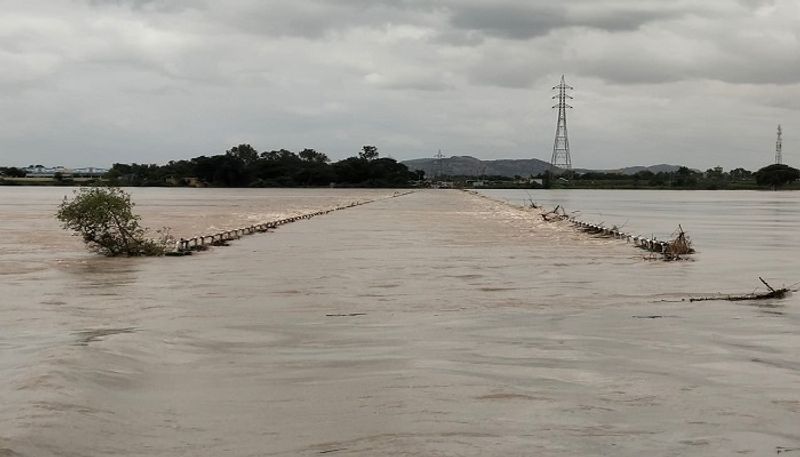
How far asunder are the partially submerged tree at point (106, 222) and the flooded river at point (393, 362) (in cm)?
407

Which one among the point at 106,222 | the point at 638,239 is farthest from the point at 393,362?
the point at 638,239

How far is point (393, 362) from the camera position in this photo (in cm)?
1059

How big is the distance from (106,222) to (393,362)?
→ 18.4 m

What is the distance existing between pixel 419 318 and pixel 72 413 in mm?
7160

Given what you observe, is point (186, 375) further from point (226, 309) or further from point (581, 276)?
point (581, 276)

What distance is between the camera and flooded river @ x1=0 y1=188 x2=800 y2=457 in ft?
24.5

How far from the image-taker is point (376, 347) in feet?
38.1

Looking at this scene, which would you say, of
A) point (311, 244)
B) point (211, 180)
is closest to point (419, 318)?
point (311, 244)

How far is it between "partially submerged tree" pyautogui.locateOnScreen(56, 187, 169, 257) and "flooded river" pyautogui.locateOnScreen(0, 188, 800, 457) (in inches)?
160

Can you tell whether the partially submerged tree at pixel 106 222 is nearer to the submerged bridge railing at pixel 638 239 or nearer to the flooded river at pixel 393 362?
the flooded river at pixel 393 362

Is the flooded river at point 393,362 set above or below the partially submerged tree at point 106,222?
below

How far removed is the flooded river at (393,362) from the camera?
746cm

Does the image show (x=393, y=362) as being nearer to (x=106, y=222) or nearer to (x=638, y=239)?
(x=106, y=222)

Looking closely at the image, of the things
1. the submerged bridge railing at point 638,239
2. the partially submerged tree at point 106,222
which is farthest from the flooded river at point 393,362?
the submerged bridge railing at point 638,239
